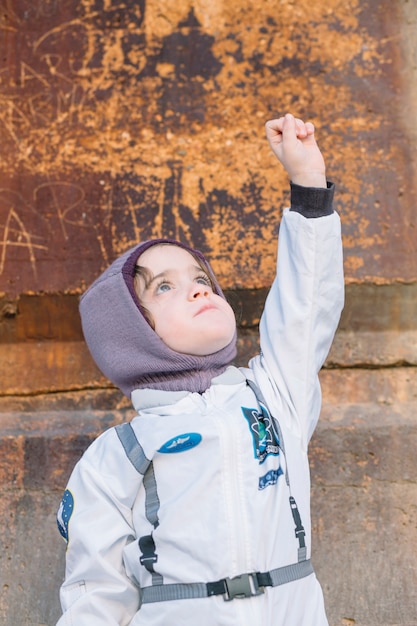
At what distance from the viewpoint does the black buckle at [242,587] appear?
1.69 metres

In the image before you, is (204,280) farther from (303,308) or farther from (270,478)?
(270,478)

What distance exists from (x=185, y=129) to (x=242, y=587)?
1.55m

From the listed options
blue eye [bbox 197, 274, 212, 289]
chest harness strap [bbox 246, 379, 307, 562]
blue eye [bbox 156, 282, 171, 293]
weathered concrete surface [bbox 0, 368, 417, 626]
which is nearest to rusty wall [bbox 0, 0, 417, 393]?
weathered concrete surface [bbox 0, 368, 417, 626]

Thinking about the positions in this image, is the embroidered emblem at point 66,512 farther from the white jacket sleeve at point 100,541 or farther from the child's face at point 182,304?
the child's face at point 182,304

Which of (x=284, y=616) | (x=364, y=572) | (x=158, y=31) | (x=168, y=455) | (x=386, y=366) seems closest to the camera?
(x=284, y=616)

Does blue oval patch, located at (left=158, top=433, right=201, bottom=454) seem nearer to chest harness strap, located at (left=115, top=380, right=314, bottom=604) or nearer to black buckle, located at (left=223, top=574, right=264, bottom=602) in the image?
chest harness strap, located at (left=115, top=380, right=314, bottom=604)

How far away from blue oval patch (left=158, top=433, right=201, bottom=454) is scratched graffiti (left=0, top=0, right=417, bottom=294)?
89 centimetres

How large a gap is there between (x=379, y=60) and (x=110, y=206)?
986mm

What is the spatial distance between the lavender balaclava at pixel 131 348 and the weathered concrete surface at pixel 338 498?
61cm

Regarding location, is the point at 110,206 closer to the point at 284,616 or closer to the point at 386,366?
the point at 386,366

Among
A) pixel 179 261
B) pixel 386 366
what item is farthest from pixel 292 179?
pixel 386 366

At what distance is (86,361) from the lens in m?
2.68

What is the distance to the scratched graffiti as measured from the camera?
105 inches

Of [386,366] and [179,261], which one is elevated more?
[179,261]
